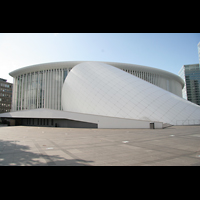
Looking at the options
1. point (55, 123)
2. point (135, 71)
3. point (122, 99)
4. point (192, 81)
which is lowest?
point (55, 123)

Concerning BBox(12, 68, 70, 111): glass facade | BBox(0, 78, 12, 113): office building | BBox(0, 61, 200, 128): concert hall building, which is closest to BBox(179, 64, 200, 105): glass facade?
BBox(0, 61, 200, 128): concert hall building

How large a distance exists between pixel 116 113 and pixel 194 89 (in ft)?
277

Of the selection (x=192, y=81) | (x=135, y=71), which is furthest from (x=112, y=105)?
(x=192, y=81)

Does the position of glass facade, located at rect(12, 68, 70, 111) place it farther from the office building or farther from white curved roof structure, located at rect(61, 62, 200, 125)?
the office building

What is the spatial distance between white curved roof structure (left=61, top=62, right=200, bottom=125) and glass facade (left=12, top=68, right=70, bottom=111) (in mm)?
12809

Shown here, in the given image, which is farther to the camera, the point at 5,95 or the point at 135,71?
the point at 5,95

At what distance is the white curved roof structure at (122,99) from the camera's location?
1852 cm

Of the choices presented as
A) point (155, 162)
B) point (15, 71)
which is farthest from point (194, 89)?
point (155, 162)

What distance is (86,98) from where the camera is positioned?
23.8 metres

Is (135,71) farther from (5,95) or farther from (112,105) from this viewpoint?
(5,95)

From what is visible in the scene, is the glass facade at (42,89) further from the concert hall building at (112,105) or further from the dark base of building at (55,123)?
the concert hall building at (112,105)

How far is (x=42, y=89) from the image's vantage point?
134 ft

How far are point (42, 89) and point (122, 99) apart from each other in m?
27.9

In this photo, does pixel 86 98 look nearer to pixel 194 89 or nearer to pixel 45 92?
pixel 45 92
